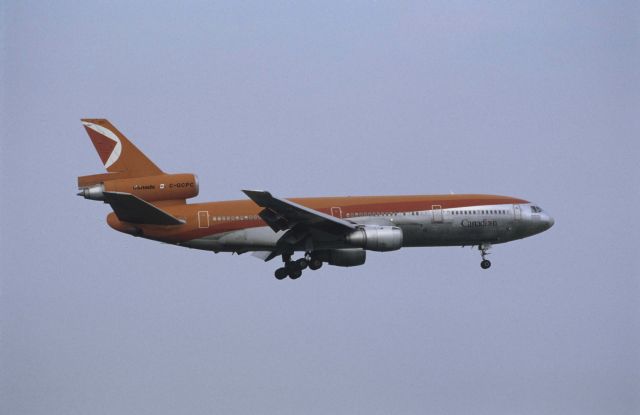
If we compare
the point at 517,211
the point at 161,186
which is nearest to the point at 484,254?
the point at 517,211

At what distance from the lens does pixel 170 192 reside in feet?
155

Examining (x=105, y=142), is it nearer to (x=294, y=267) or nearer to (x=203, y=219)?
(x=203, y=219)

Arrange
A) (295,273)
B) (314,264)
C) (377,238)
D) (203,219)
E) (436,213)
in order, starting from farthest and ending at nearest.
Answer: (314,264) → (295,273) → (436,213) → (203,219) → (377,238)

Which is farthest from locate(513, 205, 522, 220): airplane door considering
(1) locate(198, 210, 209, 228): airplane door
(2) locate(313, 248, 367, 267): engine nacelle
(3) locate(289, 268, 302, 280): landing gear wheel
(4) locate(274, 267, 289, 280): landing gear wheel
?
(1) locate(198, 210, 209, 228): airplane door

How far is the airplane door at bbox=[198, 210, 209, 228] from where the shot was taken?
46781 millimetres

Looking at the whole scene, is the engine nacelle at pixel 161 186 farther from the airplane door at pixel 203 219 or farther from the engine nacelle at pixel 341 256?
the engine nacelle at pixel 341 256

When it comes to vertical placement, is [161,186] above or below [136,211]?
above

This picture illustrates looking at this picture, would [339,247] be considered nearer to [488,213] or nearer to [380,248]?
[380,248]

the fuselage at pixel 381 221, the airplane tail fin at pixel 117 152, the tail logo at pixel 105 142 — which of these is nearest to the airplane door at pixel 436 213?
the fuselage at pixel 381 221

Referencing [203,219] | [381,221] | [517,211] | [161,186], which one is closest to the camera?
[203,219]

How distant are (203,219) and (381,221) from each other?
9330 millimetres

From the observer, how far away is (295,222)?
4625 centimetres

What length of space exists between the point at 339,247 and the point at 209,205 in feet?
23.5

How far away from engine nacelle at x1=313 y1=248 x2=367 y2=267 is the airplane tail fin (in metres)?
10.3
